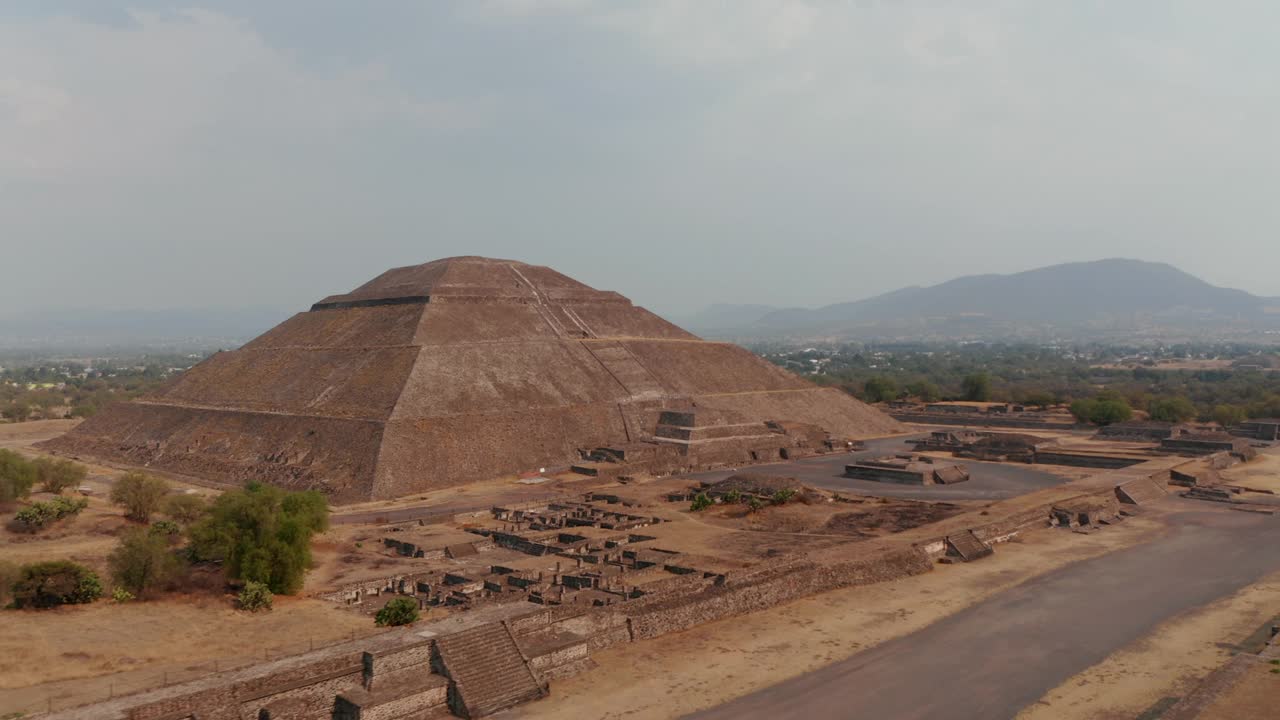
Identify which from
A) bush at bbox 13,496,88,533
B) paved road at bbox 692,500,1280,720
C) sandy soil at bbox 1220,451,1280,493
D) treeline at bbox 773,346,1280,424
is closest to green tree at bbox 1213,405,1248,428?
treeline at bbox 773,346,1280,424

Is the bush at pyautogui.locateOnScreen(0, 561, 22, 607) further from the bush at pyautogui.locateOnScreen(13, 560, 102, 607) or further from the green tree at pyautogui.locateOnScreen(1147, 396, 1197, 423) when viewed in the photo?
the green tree at pyautogui.locateOnScreen(1147, 396, 1197, 423)

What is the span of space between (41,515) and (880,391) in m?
84.3

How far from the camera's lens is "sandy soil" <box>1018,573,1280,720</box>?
58.2 ft

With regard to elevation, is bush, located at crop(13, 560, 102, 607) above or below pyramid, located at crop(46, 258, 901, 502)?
below

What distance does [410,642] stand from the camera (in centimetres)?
1762

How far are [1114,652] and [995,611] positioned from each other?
386 cm

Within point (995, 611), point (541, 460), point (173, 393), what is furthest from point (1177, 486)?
point (173, 393)

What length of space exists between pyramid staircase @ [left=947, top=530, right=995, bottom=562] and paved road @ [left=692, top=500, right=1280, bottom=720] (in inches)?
117

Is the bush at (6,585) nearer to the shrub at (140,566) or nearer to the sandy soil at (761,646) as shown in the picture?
the shrub at (140,566)

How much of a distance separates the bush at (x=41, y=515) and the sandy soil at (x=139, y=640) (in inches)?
547

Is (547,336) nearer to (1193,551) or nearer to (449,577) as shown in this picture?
(449,577)

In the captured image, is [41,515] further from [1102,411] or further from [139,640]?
[1102,411]

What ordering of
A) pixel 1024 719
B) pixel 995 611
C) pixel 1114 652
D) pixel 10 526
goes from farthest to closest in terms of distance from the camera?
pixel 10 526 < pixel 995 611 < pixel 1114 652 < pixel 1024 719

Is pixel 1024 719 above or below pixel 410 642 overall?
below
